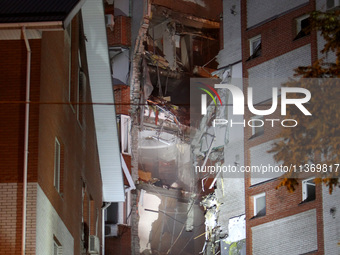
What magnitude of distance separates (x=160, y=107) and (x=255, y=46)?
9.90 meters

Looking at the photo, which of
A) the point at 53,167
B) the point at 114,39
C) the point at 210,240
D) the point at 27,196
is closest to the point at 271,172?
the point at 210,240

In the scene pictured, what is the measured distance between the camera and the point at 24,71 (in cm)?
1803

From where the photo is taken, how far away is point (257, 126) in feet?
131

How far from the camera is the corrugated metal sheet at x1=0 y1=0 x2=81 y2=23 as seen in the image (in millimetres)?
17781

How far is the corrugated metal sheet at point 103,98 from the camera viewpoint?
26.2 metres

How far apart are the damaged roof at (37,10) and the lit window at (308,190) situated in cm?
1965

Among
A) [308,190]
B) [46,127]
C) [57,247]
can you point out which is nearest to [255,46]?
[308,190]

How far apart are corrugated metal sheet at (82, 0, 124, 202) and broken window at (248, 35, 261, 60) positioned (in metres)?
13.9

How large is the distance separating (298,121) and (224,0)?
761 inches

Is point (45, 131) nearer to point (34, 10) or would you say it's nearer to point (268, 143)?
point (34, 10)

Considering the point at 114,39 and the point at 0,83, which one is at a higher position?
the point at 114,39

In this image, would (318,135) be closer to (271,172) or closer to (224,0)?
(271,172)

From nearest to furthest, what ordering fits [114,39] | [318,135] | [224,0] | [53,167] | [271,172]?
[53,167] → [318,135] → [271,172] → [224,0] → [114,39]

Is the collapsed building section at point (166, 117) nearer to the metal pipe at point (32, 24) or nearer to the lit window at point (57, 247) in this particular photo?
the lit window at point (57, 247)
